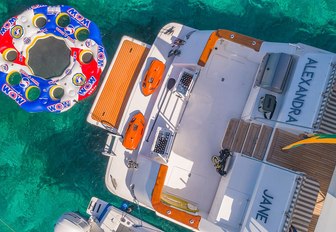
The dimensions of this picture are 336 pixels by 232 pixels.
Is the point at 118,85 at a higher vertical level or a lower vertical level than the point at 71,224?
higher

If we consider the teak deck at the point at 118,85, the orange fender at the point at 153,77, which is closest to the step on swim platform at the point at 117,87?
the teak deck at the point at 118,85

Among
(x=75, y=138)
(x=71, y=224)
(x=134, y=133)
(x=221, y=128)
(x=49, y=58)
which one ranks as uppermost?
(x=49, y=58)

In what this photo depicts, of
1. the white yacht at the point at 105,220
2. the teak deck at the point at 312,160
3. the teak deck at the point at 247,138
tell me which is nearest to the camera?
the teak deck at the point at 312,160

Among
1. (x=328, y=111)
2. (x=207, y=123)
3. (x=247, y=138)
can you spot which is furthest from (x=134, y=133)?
(x=328, y=111)

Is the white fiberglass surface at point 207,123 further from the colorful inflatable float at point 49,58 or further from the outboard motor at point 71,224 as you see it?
the colorful inflatable float at point 49,58

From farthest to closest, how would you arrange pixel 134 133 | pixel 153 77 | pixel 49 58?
pixel 49 58 → pixel 153 77 → pixel 134 133

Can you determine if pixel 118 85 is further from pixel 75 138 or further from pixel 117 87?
pixel 75 138
